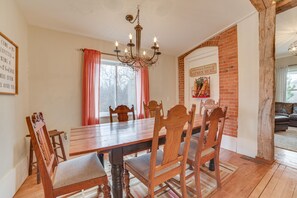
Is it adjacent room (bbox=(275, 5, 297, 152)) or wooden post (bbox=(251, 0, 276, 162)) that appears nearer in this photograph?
wooden post (bbox=(251, 0, 276, 162))

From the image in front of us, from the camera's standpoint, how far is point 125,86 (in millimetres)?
3553

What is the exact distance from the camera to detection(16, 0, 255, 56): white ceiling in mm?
2152

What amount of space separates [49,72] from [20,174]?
1.62 meters

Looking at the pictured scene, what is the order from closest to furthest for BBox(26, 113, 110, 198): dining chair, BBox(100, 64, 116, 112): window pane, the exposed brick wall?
BBox(26, 113, 110, 198): dining chair → the exposed brick wall → BBox(100, 64, 116, 112): window pane

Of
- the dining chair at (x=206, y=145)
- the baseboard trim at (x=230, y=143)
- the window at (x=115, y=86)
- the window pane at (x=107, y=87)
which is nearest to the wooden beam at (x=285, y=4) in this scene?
the dining chair at (x=206, y=145)

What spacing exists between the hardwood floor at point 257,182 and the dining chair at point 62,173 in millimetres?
890

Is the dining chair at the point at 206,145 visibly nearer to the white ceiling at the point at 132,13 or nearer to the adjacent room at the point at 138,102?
the adjacent room at the point at 138,102

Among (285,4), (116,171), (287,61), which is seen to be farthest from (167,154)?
(287,61)

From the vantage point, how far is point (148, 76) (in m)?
3.74

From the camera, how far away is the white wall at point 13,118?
5.23 ft

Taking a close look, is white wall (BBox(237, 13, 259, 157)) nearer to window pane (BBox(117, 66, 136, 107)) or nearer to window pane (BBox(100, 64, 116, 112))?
window pane (BBox(117, 66, 136, 107))

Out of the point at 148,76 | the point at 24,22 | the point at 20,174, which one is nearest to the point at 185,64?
the point at 148,76

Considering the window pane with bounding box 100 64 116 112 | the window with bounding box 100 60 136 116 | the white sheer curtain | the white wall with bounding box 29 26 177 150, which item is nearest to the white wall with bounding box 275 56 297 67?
the white sheer curtain

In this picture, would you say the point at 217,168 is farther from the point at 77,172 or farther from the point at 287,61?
the point at 287,61
